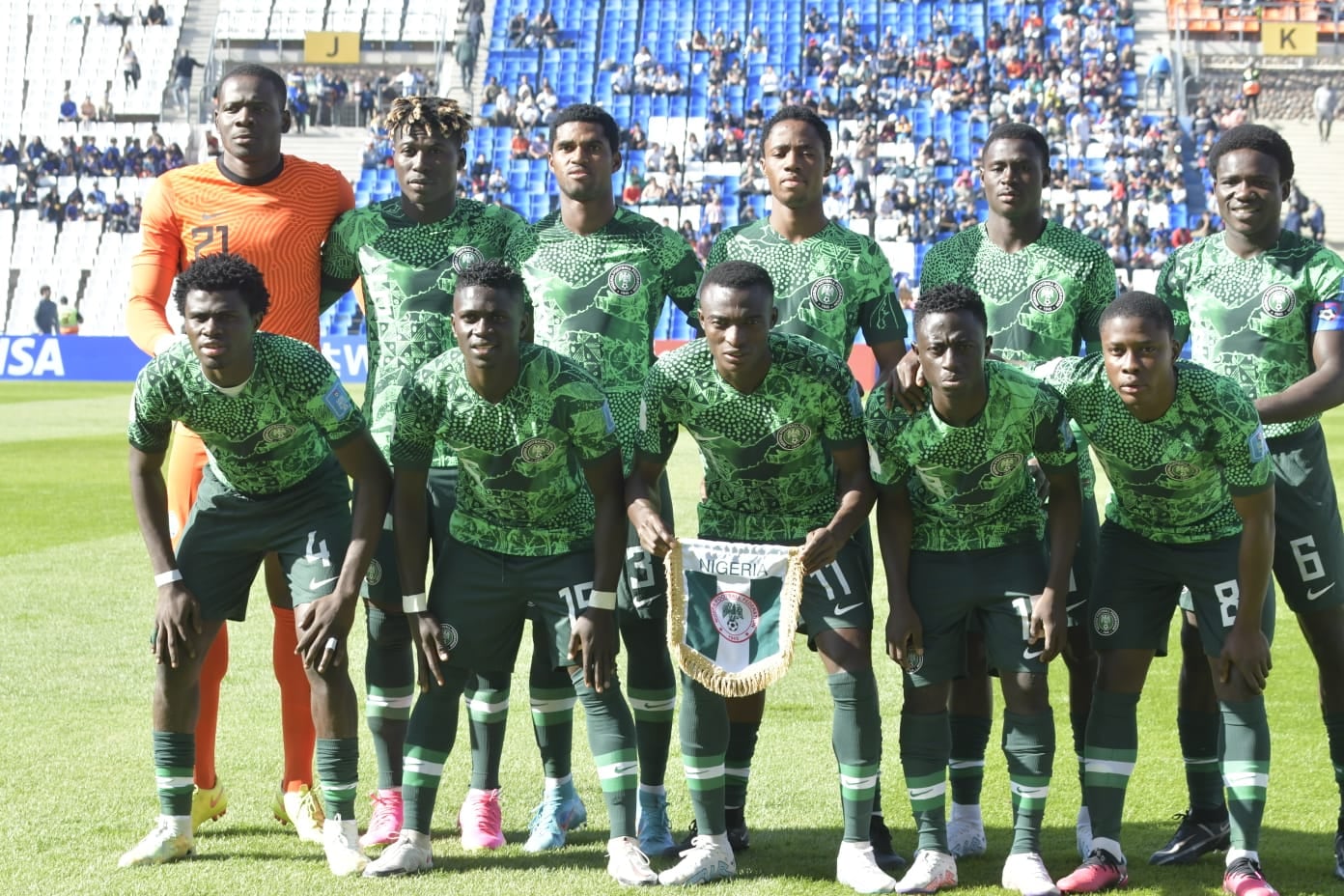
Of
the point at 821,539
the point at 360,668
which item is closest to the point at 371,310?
the point at 821,539

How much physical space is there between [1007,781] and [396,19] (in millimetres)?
44895

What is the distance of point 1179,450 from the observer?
536cm

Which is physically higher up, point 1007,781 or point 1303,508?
point 1303,508

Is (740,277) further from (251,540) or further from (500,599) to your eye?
(251,540)

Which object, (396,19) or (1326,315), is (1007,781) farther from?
(396,19)

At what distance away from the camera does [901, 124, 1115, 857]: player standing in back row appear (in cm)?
593

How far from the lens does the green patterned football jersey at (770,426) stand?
5520 mm

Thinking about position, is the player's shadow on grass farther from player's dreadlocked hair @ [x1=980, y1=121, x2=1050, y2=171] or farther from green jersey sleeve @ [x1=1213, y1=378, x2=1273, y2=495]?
player's dreadlocked hair @ [x1=980, y1=121, x2=1050, y2=171]

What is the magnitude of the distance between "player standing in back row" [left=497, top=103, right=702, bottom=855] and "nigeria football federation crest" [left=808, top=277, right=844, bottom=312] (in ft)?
1.70

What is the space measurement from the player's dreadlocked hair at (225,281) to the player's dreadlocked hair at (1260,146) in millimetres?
3445

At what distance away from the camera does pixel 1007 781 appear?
269 inches

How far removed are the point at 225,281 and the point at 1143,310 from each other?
3.09 m

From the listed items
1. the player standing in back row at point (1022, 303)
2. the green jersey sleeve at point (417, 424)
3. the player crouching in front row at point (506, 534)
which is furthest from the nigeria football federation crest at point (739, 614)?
the green jersey sleeve at point (417, 424)

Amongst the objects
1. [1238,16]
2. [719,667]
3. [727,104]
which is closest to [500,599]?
[719,667]
